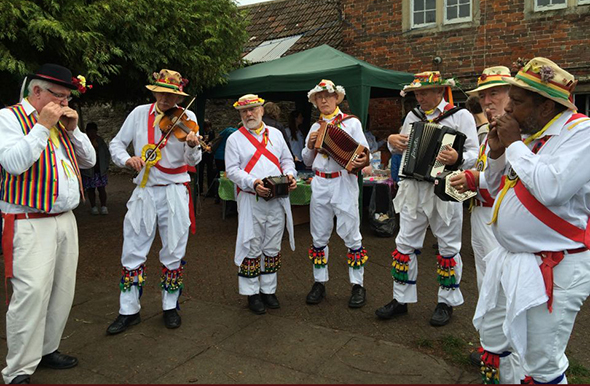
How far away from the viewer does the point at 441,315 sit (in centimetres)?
426

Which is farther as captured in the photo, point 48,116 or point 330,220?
point 330,220

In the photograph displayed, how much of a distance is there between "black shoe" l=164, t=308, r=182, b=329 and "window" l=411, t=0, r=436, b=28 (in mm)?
8933

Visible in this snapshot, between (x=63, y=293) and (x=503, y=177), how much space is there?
2.99 metres

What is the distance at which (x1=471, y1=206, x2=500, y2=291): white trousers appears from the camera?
365 cm

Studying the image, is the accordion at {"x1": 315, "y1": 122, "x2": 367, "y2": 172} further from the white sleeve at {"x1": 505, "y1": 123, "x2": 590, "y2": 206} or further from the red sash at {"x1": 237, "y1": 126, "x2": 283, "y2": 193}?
the white sleeve at {"x1": 505, "y1": 123, "x2": 590, "y2": 206}

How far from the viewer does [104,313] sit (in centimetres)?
463

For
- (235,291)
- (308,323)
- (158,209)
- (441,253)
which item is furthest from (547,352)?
(235,291)

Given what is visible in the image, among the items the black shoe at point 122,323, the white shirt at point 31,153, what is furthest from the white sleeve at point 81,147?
Result: the black shoe at point 122,323

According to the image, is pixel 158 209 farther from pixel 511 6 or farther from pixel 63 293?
pixel 511 6

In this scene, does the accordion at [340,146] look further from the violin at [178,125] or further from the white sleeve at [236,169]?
the violin at [178,125]

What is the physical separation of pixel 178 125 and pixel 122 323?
1.71m

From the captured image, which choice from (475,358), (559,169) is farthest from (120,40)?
(559,169)

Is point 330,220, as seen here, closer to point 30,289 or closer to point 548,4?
point 30,289

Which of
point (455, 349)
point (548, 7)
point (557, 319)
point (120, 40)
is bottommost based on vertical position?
point (455, 349)
